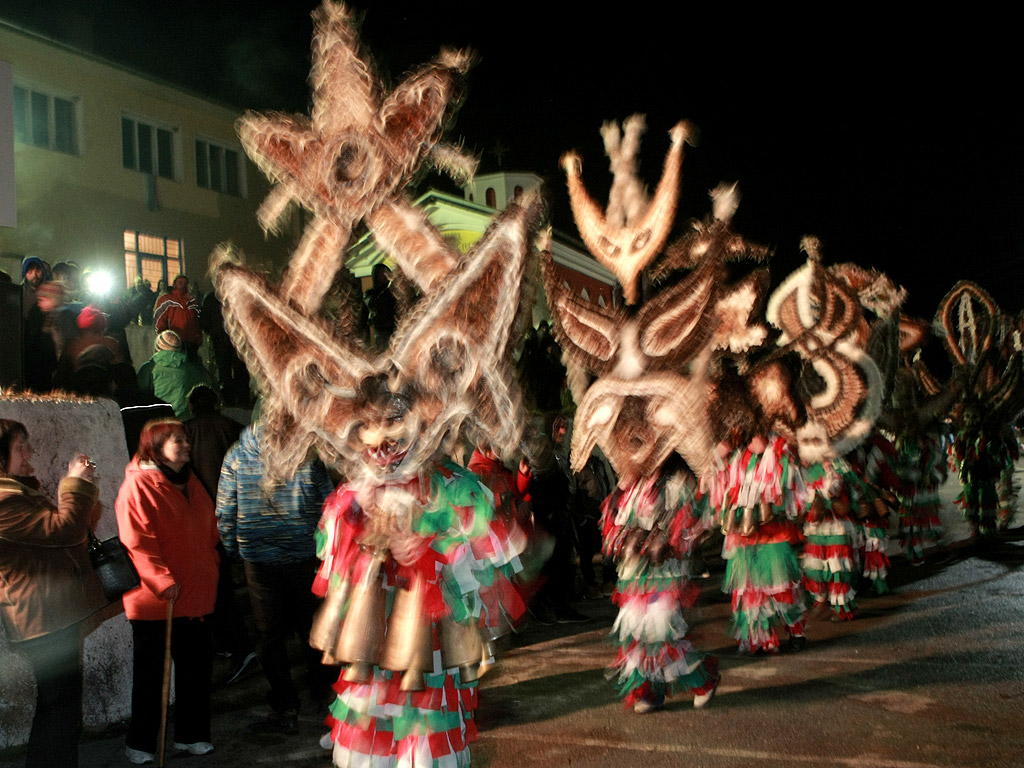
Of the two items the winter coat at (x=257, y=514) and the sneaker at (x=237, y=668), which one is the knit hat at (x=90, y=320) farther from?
the sneaker at (x=237, y=668)

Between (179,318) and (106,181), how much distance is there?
10.9 metres

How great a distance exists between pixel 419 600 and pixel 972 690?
3.72 m

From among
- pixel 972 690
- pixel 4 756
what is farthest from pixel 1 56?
pixel 972 690

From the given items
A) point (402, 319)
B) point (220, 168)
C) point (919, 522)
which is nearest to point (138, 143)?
point (220, 168)

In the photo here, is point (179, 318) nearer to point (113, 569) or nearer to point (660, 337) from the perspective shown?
point (113, 569)

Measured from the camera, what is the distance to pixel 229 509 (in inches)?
205

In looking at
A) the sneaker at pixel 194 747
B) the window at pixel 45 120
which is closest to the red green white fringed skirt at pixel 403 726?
the sneaker at pixel 194 747

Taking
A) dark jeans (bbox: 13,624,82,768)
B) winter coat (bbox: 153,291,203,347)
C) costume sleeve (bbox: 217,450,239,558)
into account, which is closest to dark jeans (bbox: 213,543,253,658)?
costume sleeve (bbox: 217,450,239,558)

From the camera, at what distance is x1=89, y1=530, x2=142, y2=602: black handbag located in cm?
435

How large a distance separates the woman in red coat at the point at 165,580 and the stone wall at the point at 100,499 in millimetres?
703

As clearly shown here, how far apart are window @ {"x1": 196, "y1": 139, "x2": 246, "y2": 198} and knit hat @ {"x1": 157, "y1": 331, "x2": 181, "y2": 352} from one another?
13774 mm

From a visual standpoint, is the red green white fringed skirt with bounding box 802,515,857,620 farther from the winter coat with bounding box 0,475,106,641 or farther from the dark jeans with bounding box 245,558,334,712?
the winter coat with bounding box 0,475,106,641

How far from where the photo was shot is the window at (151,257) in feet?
61.8

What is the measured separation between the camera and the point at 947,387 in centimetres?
1225
